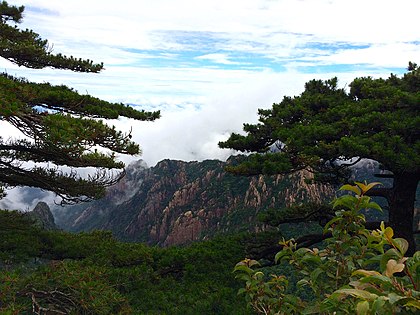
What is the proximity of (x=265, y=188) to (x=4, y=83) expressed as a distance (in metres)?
79.3

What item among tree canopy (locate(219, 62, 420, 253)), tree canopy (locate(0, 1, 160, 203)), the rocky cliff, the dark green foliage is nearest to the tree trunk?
tree canopy (locate(219, 62, 420, 253))

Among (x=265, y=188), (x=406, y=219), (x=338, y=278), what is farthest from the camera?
(x=265, y=188)

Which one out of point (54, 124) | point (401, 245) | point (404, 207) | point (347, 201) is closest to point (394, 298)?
point (401, 245)

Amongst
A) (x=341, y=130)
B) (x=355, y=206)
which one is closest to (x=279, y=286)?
(x=355, y=206)

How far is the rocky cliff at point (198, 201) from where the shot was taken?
78.9m

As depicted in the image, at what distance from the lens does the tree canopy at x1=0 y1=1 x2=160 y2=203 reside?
21.1ft

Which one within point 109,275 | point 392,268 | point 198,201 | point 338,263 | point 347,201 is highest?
point 347,201

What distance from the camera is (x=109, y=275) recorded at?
7.54 meters

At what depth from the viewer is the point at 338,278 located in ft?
10.2

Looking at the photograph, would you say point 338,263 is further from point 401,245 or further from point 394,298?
point 394,298

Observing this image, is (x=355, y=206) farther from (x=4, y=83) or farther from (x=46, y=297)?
(x=4, y=83)

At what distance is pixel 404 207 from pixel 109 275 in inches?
304

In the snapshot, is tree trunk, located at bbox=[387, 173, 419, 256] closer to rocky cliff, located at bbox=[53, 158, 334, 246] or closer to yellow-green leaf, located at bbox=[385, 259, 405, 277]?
yellow-green leaf, located at bbox=[385, 259, 405, 277]

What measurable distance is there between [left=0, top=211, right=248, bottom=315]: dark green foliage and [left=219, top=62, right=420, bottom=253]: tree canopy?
2636 millimetres
